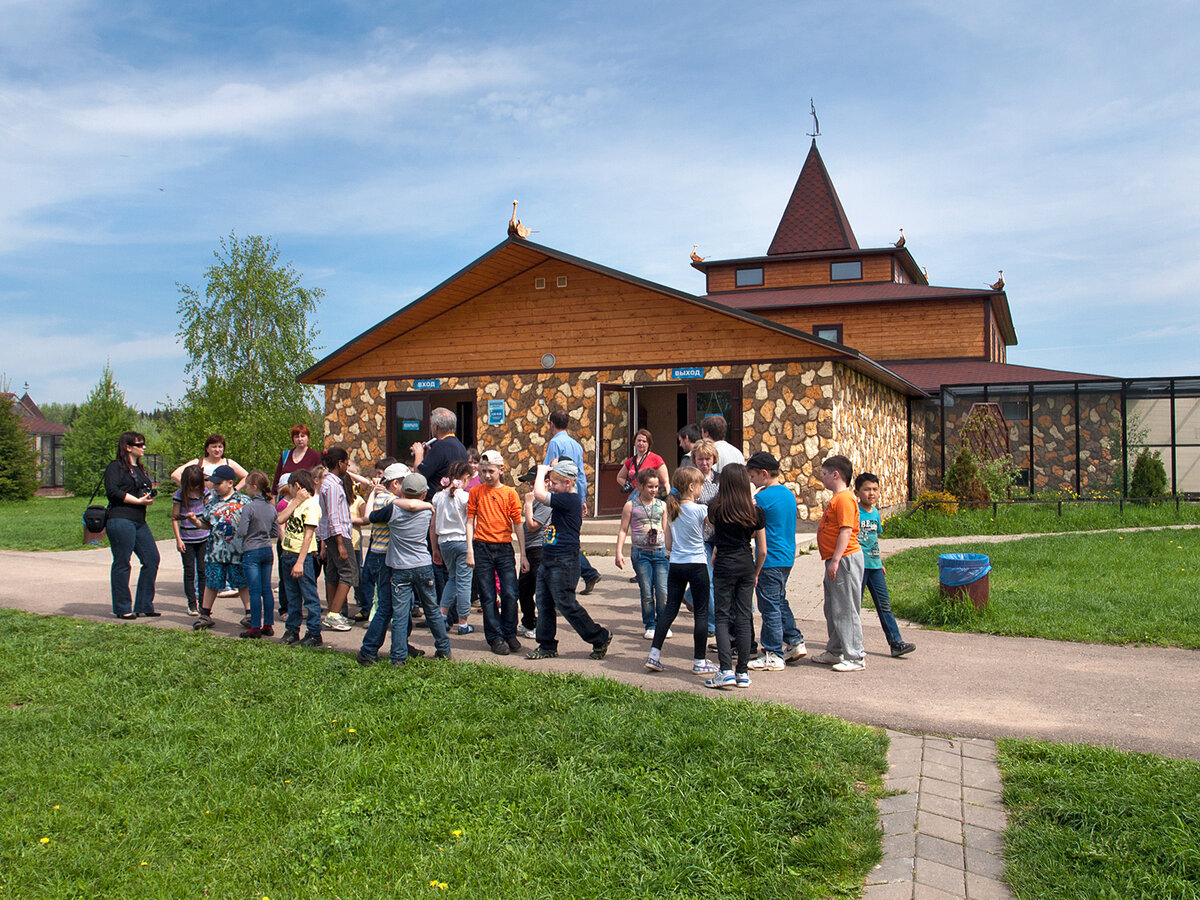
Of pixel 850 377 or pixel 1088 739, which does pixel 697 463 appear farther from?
pixel 850 377

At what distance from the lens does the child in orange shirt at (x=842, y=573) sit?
713cm

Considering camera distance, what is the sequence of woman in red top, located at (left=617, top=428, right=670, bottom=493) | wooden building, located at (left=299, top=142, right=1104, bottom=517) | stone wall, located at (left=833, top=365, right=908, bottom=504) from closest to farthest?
woman in red top, located at (left=617, top=428, right=670, bottom=493) < wooden building, located at (left=299, top=142, right=1104, bottom=517) < stone wall, located at (left=833, top=365, right=908, bottom=504)

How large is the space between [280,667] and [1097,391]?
77.2 ft

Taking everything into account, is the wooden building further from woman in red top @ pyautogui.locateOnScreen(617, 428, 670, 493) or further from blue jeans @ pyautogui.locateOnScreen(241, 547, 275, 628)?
blue jeans @ pyautogui.locateOnScreen(241, 547, 275, 628)

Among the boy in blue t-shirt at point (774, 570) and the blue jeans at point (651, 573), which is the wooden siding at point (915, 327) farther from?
the boy in blue t-shirt at point (774, 570)

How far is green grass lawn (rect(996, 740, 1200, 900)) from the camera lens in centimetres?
351

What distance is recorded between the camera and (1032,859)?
3.73 meters

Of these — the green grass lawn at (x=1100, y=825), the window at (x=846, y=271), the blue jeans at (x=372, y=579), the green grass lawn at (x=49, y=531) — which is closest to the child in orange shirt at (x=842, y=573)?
the green grass lawn at (x=1100, y=825)

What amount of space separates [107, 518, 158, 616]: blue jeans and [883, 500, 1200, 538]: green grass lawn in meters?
12.1

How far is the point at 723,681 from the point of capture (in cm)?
656

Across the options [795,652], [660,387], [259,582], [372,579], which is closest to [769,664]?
[795,652]

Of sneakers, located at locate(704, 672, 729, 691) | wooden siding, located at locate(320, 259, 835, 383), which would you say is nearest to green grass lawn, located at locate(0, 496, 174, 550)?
wooden siding, located at locate(320, 259, 835, 383)

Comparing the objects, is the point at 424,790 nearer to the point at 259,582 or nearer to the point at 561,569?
the point at 561,569

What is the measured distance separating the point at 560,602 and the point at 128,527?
5.13m
